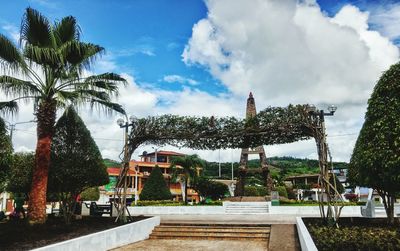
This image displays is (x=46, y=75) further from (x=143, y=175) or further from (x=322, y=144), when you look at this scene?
(x=143, y=175)

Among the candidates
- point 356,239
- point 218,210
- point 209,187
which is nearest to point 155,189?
point 209,187

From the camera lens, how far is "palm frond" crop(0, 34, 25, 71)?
34.8 feet

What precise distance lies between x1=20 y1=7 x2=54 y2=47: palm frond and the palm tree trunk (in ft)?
6.33

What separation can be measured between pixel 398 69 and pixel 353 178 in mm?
4978

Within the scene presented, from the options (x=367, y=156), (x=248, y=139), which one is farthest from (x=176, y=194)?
(x=367, y=156)

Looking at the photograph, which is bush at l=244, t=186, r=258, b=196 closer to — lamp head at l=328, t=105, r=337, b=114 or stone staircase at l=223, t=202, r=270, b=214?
stone staircase at l=223, t=202, r=270, b=214

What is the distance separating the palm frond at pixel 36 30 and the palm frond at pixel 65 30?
0.30 metres

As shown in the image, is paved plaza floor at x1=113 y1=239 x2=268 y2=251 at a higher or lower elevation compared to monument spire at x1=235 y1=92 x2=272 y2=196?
lower

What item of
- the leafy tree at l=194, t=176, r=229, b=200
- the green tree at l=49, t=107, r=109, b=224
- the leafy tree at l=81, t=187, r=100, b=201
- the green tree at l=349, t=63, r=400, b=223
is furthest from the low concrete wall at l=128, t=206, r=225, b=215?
the leafy tree at l=81, t=187, r=100, b=201

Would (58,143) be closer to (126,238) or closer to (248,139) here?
(126,238)

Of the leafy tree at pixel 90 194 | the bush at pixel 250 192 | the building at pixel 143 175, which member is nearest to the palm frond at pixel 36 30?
the bush at pixel 250 192

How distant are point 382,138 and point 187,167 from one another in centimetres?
2246

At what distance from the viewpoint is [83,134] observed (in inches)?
493

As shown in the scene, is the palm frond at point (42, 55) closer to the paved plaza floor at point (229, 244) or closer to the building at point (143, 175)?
the paved plaza floor at point (229, 244)
